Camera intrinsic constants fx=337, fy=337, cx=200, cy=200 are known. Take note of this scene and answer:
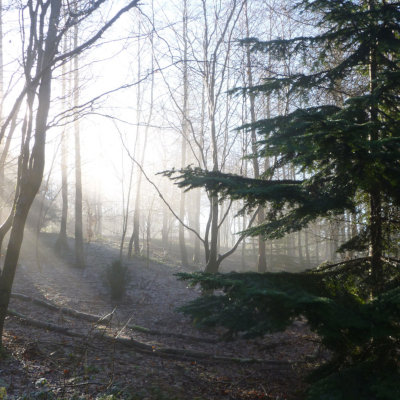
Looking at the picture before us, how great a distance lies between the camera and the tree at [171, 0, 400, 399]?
9.23 feet

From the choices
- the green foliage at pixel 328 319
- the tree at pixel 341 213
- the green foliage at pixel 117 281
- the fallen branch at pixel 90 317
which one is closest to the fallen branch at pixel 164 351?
the fallen branch at pixel 90 317

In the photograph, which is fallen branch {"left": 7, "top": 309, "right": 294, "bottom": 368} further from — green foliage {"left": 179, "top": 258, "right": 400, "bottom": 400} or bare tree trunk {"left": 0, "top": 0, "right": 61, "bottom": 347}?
green foliage {"left": 179, "top": 258, "right": 400, "bottom": 400}

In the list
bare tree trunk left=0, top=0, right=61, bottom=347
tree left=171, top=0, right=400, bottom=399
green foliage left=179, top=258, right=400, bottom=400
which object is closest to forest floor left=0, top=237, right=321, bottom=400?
green foliage left=179, top=258, right=400, bottom=400

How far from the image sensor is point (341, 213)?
447 cm

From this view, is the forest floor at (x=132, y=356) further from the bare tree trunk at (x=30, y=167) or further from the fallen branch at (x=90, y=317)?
the bare tree trunk at (x=30, y=167)

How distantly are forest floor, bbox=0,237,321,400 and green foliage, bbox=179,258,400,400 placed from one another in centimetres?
47

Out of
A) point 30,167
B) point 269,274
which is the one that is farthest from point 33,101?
point 269,274

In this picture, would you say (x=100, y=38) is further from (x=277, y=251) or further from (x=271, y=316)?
(x=277, y=251)

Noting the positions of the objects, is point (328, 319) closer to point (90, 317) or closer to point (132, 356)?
point (132, 356)

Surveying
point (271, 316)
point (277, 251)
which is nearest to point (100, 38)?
point (271, 316)

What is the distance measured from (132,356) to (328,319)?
4.87m

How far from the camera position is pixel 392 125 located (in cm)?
414

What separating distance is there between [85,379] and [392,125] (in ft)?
17.6

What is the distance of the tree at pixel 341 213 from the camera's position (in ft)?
9.23
